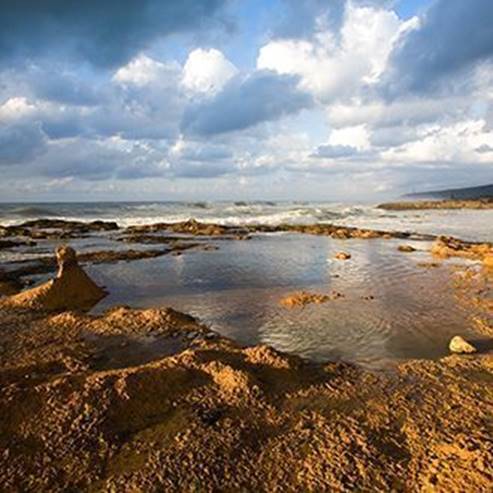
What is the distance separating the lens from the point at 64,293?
1165 centimetres

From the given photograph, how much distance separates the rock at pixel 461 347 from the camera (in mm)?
7680

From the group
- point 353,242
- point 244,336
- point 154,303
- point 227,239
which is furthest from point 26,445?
point 227,239

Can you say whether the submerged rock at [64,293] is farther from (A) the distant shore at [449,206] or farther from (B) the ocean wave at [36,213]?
(A) the distant shore at [449,206]

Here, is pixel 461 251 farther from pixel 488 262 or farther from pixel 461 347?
pixel 461 347

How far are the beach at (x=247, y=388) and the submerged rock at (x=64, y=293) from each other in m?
0.05

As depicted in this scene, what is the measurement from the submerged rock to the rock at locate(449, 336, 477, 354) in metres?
8.34

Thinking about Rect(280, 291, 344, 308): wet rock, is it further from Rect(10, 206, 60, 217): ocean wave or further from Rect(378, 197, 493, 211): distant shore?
Rect(378, 197, 493, 211): distant shore

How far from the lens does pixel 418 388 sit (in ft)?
20.4

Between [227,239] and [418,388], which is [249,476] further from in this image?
[227,239]

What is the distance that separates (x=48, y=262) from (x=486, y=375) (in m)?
17.2

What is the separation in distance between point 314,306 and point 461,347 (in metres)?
3.94

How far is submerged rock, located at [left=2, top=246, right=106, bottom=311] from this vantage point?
10.9 m

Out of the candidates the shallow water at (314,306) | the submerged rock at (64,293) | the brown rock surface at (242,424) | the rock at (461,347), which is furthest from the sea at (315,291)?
the brown rock surface at (242,424)

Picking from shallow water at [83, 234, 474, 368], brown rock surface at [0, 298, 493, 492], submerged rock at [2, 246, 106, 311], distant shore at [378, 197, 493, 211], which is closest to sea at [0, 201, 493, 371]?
shallow water at [83, 234, 474, 368]
